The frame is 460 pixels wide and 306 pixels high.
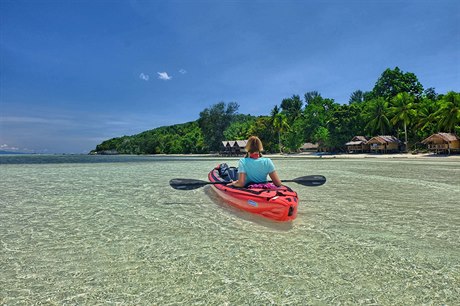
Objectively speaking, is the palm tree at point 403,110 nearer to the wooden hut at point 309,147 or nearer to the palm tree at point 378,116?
the palm tree at point 378,116

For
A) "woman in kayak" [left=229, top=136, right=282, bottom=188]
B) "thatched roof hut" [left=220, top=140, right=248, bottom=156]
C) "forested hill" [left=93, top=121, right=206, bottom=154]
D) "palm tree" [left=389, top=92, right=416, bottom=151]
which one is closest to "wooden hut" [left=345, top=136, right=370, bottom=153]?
"palm tree" [left=389, top=92, right=416, bottom=151]

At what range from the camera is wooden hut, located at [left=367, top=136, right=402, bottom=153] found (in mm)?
56281

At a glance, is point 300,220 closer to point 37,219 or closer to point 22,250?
point 22,250

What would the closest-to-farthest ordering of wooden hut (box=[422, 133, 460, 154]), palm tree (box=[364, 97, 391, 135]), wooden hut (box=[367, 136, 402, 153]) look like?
wooden hut (box=[422, 133, 460, 154]), wooden hut (box=[367, 136, 402, 153]), palm tree (box=[364, 97, 391, 135])

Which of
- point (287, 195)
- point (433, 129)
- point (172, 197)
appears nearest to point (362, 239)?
point (287, 195)

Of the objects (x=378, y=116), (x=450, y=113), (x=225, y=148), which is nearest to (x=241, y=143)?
(x=225, y=148)

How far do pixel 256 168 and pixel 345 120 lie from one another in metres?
62.8

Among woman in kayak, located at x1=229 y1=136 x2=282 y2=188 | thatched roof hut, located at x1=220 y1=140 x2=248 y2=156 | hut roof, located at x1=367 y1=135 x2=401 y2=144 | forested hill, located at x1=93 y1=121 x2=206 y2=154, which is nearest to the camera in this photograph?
woman in kayak, located at x1=229 y1=136 x2=282 y2=188

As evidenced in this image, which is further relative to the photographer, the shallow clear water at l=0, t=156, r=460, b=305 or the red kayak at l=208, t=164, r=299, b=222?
the red kayak at l=208, t=164, r=299, b=222

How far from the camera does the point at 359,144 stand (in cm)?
6216

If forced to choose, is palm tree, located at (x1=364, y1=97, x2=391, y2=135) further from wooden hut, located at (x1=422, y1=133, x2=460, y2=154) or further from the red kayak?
the red kayak

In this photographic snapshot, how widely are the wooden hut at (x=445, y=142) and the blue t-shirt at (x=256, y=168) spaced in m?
48.0

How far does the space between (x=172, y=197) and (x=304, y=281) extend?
25.4ft

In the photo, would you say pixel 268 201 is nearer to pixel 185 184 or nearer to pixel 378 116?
pixel 185 184
